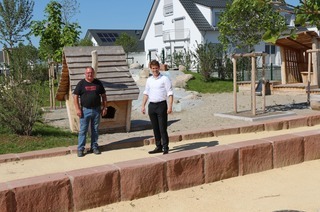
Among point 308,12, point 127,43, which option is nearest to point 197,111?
point 308,12

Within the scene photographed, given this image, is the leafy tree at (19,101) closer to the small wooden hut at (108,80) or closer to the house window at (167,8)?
the small wooden hut at (108,80)

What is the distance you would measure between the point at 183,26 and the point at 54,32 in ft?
82.8

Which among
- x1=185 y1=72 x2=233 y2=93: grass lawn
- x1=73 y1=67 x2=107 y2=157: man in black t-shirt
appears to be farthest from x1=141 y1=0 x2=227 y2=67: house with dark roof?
x1=73 y1=67 x2=107 y2=157: man in black t-shirt

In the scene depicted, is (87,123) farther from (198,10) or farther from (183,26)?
(183,26)

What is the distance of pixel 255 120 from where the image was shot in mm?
11219

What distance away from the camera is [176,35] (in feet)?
139

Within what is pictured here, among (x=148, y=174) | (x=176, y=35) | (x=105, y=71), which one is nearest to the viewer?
(x=148, y=174)

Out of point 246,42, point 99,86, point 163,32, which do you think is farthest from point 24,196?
point 163,32

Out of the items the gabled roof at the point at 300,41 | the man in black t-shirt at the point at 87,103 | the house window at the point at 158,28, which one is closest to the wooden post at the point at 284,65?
the gabled roof at the point at 300,41

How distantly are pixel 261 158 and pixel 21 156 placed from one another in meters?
3.97

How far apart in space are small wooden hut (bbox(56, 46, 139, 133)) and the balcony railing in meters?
30.1

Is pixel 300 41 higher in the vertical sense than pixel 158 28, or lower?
lower

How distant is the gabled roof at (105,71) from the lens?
10188 mm

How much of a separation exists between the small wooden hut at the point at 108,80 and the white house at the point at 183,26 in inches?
961
